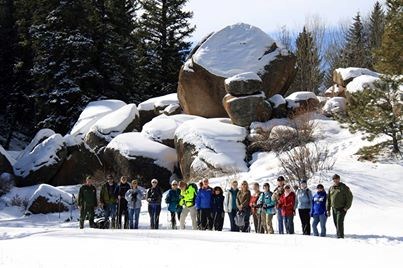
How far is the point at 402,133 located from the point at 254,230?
8.02 m

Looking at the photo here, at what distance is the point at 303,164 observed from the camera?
18578mm

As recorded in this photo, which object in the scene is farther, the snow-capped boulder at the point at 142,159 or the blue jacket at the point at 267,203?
the snow-capped boulder at the point at 142,159

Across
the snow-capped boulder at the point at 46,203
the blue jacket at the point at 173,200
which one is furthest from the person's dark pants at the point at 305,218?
the snow-capped boulder at the point at 46,203

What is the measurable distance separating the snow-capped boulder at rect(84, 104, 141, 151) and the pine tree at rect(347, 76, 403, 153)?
1237 centimetres

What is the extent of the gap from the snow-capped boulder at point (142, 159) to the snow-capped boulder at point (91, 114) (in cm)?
377

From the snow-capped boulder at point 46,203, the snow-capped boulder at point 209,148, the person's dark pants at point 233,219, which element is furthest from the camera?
the snow-capped boulder at point 209,148

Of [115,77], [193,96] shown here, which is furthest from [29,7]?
[193,96]

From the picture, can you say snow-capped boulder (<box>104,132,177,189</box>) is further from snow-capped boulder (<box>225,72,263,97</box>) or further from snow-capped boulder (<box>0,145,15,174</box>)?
snow-capped boulder (<box>0,145,15,174</box>)

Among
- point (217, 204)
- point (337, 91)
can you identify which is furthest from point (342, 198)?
point (337, 91)

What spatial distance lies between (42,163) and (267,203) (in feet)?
51.9

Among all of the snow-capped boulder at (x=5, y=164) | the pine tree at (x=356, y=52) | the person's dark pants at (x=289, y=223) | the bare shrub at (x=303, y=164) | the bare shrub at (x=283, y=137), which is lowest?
the person's dark pants at (x=289, y=223)

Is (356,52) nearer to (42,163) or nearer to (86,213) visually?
(42,163)

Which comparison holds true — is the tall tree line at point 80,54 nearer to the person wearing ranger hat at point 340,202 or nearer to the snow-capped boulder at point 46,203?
the snow-capped boulder at point 46,203

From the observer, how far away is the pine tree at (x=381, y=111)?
18.9 metres
